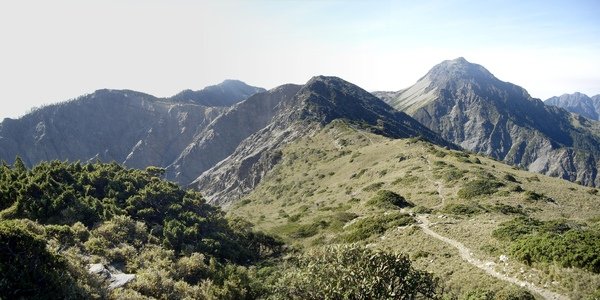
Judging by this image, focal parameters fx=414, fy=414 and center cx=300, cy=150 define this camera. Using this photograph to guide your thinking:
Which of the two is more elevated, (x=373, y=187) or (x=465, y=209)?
(x=465, y=209)

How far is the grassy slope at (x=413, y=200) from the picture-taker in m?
30.9

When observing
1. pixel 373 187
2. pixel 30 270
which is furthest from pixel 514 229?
pixel 373 187

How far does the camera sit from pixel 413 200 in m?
69.5

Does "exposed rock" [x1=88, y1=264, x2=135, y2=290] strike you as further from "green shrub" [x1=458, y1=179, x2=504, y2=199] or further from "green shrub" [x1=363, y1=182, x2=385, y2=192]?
"green shrub" [x1=363, y1=182, x2=385, y2=192]

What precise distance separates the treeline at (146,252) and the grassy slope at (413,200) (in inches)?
270

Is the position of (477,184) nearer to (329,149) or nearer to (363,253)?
(363,253)

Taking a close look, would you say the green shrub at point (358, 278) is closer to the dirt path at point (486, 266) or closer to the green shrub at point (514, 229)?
the dirt path at point (486, 266)

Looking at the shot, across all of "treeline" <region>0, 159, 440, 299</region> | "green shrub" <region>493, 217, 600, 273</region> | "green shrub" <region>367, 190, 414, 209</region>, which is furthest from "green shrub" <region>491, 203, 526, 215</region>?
"treeline" <region>0, 159, 440, 299</region>

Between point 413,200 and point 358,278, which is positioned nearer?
point 358,278

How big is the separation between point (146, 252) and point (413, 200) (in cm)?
4581

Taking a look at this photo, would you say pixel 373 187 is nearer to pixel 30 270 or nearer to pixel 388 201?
pixel 388 201

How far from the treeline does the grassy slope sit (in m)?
6.85

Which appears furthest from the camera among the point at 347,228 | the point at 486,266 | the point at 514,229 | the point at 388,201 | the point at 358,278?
the point at 388,201

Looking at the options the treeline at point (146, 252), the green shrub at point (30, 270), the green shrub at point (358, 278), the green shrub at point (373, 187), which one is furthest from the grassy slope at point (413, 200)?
the green shrub at point (30, 270)
